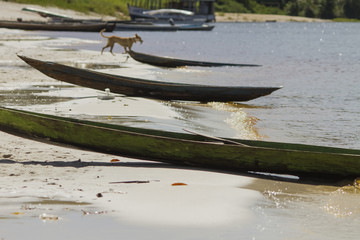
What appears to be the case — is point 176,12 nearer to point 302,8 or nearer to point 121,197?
point 121,197

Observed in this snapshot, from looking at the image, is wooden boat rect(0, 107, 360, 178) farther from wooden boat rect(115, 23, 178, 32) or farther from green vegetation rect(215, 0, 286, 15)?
green vegetation rect(215, 0, 286, 15)

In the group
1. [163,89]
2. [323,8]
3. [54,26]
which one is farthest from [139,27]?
[323,8]

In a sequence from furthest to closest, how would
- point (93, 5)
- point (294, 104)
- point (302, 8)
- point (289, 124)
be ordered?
point (302, 8) → point (93, 5) → point (294, 104) → point (289, 124)

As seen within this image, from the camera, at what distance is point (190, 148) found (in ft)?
23.7

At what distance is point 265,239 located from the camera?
4.69 meters

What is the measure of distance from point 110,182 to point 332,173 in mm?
2605

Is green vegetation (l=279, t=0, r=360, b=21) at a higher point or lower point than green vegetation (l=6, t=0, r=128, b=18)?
higher

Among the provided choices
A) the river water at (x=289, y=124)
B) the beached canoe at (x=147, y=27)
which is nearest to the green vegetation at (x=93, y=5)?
the beached canoe at (x=147, y=27)

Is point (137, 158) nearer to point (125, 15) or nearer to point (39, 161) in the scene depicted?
point (39, 161)

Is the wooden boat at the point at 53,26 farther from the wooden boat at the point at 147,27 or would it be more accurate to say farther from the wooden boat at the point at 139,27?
the wooden boat at the point at 147,27

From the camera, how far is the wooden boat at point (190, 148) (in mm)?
6824

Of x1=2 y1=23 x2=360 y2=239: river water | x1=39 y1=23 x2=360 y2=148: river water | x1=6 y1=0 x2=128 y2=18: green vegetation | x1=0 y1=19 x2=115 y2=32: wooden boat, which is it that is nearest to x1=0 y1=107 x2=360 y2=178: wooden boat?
x1=2 y1=23 x2=360 y2=239: river water

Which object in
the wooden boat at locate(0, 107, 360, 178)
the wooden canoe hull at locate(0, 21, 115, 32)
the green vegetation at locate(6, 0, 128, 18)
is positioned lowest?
the wooden canoe hull at locate(0, 21, 115, 32)

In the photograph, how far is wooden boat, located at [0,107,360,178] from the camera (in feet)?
22.4
